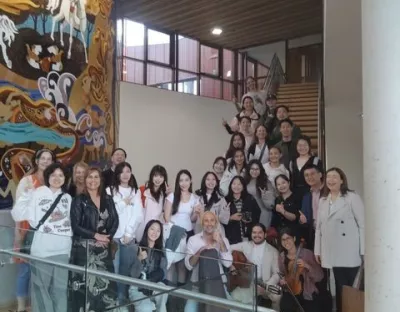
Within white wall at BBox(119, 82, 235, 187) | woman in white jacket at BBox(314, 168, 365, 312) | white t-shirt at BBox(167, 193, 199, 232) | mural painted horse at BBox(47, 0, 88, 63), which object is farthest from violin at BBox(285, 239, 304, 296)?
white wall at BBox(119, 82, 235, 187)

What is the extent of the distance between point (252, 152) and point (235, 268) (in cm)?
342

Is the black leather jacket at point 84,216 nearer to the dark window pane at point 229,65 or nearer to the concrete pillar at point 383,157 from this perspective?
the concrete pillar at point 383,157

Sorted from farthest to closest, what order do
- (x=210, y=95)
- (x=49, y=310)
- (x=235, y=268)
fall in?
(x=210, y=95), (x=49, y=310), (x=235, y=268)

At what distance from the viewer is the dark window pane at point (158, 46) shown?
12312 millimetres

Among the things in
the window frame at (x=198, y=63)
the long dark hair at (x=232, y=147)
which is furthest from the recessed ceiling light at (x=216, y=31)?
the long dark hair at (x=232, y=147)

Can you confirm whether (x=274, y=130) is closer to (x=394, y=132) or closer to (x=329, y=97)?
(x=329, y=97)

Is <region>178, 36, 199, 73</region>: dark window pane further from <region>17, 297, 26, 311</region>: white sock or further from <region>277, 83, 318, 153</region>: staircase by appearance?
<region>17, 297, 26, 311</region>: white sock

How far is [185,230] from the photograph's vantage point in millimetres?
4773

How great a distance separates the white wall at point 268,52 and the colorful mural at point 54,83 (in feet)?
25.3

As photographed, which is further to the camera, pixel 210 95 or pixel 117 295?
pixel 210 95

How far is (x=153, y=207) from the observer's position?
4898 millimetres

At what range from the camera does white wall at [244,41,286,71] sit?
46.7 feet

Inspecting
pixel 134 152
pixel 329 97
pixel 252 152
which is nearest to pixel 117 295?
pixel 252 152

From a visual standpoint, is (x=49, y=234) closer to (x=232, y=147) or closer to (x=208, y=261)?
(x=208, y=261)
